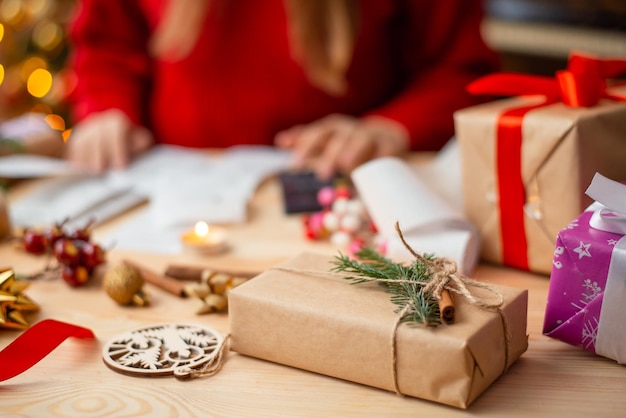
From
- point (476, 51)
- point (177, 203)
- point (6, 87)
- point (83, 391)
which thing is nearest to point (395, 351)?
point (83, 391)

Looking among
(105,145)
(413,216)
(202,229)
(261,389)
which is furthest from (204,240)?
(105,145)

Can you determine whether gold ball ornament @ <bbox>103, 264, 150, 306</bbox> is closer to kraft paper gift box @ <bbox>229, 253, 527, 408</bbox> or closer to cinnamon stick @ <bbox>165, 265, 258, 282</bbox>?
cinnamon stick @ <bbox>165, 265, 258, 282</bbox>

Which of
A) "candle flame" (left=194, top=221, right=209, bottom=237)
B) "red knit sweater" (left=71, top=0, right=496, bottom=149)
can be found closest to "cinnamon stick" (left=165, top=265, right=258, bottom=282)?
"candle flame" (left=194, top=221, right=209, bottom=237)

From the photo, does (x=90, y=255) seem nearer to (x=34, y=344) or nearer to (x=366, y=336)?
(x=34, y=344)

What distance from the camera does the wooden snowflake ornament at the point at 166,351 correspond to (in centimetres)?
72

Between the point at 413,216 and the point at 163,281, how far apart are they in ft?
1.10

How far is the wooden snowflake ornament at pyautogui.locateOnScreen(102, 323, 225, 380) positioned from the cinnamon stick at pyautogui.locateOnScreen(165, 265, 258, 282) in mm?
152

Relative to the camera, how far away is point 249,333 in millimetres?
733

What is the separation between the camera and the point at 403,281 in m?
0.69

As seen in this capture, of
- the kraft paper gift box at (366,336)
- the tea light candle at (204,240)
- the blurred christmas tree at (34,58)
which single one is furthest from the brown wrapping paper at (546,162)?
the blurred christmas tree at (34,58)

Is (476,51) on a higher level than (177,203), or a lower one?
higher

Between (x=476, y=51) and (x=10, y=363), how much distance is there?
3.92 ft

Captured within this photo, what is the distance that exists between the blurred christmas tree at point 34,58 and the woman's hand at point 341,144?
48.9 inches

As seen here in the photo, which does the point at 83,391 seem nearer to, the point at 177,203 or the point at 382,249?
the point at 382,249
